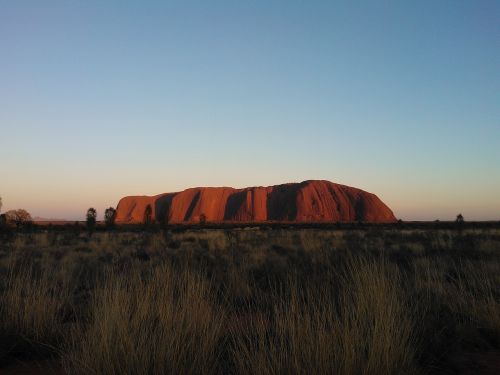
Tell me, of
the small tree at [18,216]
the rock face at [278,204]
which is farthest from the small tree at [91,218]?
the rock face at [278,204]

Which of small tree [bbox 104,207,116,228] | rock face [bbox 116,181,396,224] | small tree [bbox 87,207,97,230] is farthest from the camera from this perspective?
rock face [bbox 116,181,396,224]

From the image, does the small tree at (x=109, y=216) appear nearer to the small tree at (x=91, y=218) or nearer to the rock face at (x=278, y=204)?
the small tree at (x=91, y=218)

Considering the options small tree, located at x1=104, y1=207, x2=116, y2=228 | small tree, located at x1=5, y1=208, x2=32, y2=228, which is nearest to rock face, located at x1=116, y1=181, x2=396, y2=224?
small tree, located at x1=104, y1=207, x2=116, y2=228

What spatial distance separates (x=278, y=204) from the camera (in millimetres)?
109438

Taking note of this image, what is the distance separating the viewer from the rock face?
339ft

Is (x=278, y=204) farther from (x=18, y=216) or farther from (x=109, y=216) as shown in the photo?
(x=18, y=216)

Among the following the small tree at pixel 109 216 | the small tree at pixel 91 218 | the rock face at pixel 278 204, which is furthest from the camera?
the rock face at pixel 278 204

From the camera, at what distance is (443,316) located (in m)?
5.34

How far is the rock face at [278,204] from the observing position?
103312 millimetres

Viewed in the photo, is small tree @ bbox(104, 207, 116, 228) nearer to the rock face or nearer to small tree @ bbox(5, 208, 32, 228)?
small tree @ bbox(5, 208, 32, 228)

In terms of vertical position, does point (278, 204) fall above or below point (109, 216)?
above

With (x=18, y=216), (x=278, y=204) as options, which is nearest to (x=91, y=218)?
(x=18, y=216)

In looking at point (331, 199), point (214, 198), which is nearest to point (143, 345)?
point (331, 199)

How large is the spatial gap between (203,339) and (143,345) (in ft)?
1.83
